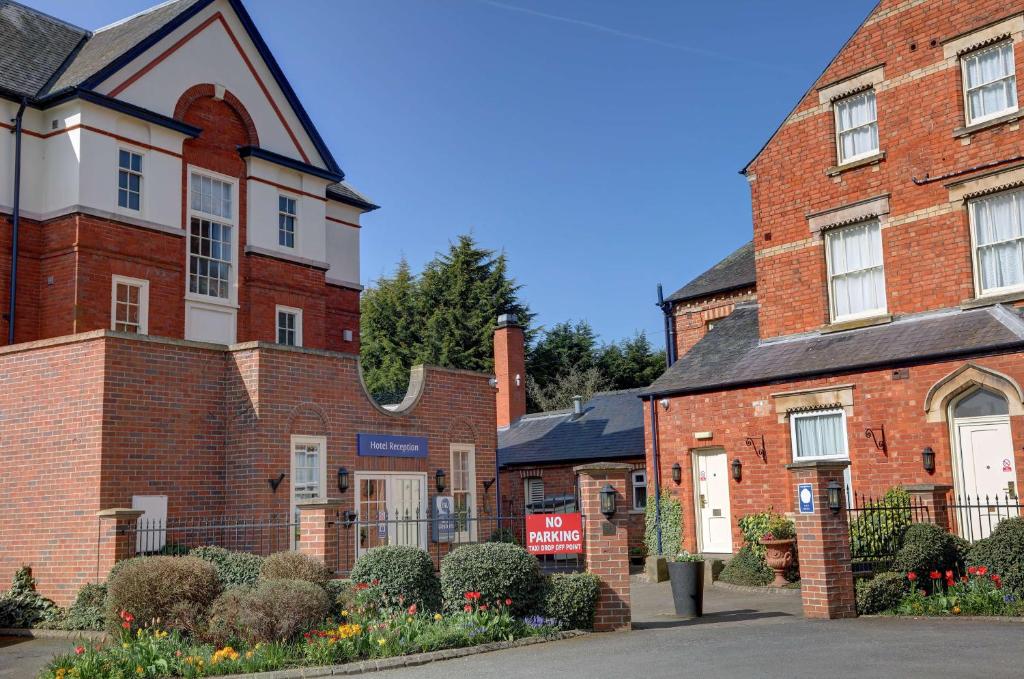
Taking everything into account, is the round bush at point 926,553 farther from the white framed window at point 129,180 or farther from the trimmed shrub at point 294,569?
the white framed window at point 129,180

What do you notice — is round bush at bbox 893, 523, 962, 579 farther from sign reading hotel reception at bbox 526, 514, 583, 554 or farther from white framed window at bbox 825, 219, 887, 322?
white framed window at bbox 825, 219, 887, 322

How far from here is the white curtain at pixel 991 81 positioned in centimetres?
1902

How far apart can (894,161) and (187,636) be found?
1628 cm

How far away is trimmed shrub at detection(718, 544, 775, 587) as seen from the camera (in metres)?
18.6

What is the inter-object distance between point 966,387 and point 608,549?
27.6 ft

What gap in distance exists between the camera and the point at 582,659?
10906mm

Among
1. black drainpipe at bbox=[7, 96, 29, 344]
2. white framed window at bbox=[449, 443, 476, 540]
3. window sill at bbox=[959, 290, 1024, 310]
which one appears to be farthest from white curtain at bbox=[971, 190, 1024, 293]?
black drainpipe at bbox=[7, 96, 29, 344]

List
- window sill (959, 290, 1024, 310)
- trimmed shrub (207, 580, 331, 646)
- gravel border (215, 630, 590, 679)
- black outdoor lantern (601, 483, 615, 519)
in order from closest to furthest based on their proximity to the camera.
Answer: gravel border (215, 630, 590, 679) < trimmed shrub (207, 580, 331, 646) < black outdoor lantern (601, 483, 615, 519) < window sill (959, 290, 1024, 310)

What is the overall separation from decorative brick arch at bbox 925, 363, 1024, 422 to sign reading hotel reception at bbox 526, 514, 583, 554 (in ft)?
27.5

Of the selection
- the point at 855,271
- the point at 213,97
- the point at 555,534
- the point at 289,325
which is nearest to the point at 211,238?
the point at 289,325

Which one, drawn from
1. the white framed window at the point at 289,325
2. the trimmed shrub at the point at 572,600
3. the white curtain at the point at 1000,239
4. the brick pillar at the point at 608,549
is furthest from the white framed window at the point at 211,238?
the white curtain at the point at 1000,239

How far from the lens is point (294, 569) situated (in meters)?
13.2

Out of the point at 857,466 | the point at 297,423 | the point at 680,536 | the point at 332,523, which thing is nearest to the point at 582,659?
the point at 332,523

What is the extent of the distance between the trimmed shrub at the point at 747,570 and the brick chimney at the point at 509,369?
15.8m
